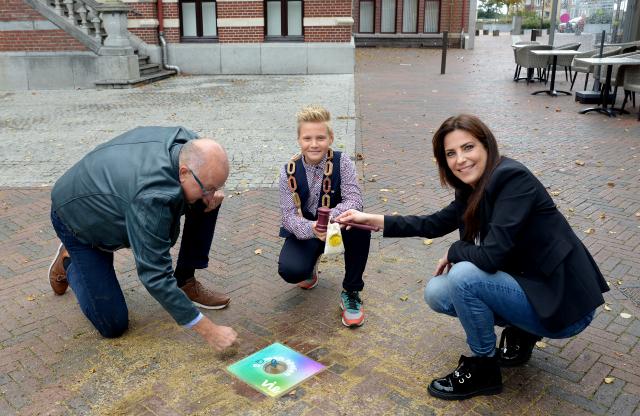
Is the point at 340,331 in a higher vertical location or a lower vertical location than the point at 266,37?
lower

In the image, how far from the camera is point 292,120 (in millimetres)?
10133

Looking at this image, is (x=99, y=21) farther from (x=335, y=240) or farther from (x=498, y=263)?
(x=498, y=263)

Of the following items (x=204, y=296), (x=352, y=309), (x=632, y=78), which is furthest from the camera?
(x=632, y=78)

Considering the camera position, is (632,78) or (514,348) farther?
(632,78)

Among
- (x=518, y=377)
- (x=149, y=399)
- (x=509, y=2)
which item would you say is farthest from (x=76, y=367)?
(x=509, y=2)

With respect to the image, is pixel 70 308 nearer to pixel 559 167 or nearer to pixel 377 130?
pixel 559 167

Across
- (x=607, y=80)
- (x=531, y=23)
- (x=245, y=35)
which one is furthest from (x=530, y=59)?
(x=531, y=23)

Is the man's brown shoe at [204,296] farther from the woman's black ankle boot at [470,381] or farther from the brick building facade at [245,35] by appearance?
the brick building facade at [245,35]

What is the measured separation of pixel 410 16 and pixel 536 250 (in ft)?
96.9

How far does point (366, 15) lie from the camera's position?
30641mm

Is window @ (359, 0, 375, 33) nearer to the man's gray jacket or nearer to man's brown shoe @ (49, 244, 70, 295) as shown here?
man's brown shoe @ (49, 244, 70, 295)

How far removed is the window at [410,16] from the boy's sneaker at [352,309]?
28.7 metres

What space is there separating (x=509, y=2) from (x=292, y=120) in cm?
4719

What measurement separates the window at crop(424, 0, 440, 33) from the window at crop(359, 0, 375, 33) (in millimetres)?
2689
